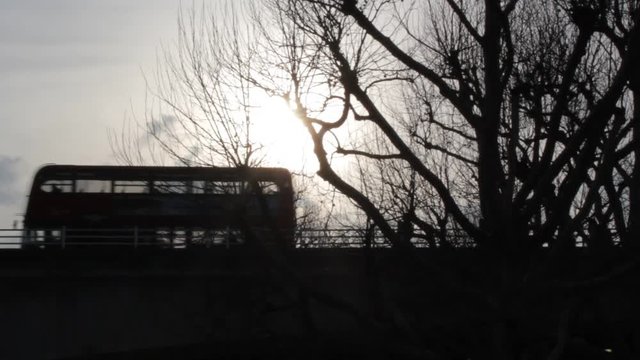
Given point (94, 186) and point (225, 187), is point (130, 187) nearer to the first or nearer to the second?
point (94, 186)

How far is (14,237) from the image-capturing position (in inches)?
1190

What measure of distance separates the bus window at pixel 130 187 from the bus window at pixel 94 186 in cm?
30

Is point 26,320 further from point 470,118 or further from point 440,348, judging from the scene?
point 470,118

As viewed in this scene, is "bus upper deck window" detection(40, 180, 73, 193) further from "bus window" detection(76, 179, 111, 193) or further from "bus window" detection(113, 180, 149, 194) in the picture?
"bus window" detection(113, 180, 149, 194)

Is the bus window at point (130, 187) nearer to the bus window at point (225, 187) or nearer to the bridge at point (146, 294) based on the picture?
the bridge at point (146, 294)

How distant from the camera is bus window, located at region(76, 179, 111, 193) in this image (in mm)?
34656

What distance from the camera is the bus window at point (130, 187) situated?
33.8m

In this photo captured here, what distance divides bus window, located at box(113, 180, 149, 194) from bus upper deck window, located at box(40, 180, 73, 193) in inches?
68.6

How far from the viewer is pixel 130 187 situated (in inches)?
1346

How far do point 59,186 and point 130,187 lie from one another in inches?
113

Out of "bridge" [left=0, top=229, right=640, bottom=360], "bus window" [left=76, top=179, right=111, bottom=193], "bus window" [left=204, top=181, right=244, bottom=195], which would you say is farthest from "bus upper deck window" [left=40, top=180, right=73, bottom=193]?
"bus window" [left=204, top=181, right=244, bottom=195]

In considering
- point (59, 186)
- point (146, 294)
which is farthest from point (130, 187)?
point (146, 294)

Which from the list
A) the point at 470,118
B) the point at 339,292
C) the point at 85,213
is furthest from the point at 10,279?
the point at 470,118

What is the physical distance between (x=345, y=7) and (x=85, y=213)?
83.9 ft
